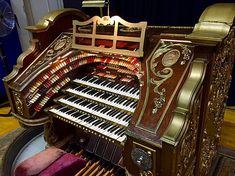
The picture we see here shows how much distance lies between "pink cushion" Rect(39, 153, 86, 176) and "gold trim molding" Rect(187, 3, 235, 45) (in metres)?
1.47

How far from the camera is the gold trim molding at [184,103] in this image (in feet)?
4.23

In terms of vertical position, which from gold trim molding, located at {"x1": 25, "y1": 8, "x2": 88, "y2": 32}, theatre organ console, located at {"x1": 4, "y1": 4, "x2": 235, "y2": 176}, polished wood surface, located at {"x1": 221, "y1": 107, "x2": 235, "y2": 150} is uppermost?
gold trim molding, located at {"x1": 25, "y1": 8, "x2": 88, "y2": 32}

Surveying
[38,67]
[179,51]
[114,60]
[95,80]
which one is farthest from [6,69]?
[179,51]

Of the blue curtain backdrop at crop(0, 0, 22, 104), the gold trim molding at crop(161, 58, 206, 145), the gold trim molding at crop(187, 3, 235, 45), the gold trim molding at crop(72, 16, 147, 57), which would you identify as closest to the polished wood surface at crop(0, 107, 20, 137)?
the blue curtain backdrop at crop(0, 0, 22, 104)

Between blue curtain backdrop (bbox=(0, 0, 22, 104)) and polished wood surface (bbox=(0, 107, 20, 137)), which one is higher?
blue curtain backdrop (bbox=(0, 0, 22, 104))

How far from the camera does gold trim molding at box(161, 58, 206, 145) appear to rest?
1288 mm

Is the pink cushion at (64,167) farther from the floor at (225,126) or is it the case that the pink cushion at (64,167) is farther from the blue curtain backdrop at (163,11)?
the blue curtain backdrop at (163,11)

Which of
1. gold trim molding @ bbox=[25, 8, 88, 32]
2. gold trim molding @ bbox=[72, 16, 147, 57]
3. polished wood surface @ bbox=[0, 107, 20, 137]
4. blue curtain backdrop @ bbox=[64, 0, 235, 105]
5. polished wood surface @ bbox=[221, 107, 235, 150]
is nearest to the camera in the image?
gold trim molding @ bbox=[72, 16, 147, 57]

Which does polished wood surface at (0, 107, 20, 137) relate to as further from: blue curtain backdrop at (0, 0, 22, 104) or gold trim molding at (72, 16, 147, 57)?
gold trim molding at (72, 16, 147, 57)

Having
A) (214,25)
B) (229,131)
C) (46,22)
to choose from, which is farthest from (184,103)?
(229,131)

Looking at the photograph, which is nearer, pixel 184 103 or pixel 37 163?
pixel 184 103

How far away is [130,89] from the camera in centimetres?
217

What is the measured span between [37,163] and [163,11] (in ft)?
8.33

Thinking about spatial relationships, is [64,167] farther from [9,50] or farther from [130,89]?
[9,50]
